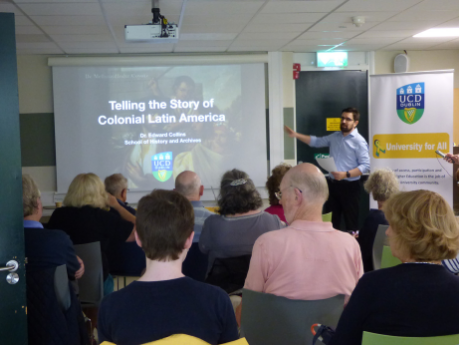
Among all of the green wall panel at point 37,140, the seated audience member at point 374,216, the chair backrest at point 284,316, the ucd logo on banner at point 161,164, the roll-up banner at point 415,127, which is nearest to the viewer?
the chair backrest at point 284,316

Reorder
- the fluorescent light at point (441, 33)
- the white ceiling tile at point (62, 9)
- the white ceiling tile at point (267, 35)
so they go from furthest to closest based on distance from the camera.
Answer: the fluorescent light at point (441, 33), the white ceiling tile at point (267, 35), the white ceiling tile at point (62, 9)

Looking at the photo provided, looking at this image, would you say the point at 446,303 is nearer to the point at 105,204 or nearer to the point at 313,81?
the point at 105,204

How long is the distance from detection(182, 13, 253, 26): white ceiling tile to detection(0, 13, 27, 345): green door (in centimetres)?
243

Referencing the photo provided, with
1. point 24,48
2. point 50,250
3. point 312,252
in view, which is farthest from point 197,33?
point 312,252

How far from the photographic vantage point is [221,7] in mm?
3965

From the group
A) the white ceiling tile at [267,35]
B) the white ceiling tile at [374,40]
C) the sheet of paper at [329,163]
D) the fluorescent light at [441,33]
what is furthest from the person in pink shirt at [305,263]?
the fluorescent light at [441,33]

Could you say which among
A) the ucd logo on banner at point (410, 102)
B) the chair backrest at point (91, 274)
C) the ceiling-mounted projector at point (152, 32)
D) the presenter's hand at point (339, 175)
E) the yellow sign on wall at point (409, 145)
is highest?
the ceiling-mounted projector at point (152, 32)

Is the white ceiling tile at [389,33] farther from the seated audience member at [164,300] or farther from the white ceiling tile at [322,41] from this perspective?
the seated audience member at [164,300]

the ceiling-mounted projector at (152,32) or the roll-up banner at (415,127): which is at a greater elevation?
the ceiling-mounted projector at (152,32)

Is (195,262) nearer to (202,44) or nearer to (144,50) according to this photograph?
(202,44)

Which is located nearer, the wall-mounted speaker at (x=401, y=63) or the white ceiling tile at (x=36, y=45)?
the white ceiling tile at (x=36, y=45)

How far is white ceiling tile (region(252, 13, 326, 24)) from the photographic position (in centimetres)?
423

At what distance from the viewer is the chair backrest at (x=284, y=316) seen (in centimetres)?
165

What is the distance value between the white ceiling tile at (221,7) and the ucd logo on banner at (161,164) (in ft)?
7.45
